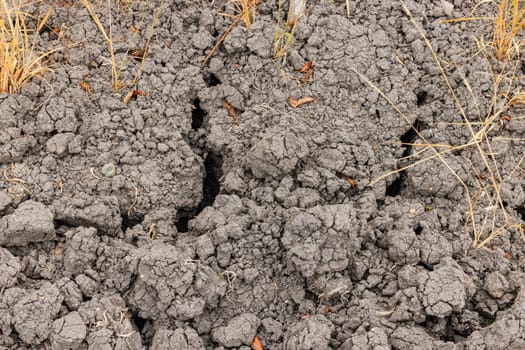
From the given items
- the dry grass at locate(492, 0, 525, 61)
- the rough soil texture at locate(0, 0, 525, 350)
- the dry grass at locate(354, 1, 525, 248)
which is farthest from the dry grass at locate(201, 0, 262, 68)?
the dry grass at locate(492, 0, 525, 61)

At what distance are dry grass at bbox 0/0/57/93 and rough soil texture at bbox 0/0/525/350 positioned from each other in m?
0.06

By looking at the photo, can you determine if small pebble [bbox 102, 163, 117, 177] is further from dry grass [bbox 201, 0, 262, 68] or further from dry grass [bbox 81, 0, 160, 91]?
dry grass [bbox 201, 0, 262, 68]

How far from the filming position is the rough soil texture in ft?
8.21

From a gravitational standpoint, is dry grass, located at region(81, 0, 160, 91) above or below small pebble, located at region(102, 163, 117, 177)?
above

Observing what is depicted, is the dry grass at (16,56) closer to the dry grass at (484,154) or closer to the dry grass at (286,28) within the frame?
the dry grass at (286,28)

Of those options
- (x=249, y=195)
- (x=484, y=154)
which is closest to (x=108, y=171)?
(x=249, y=195)

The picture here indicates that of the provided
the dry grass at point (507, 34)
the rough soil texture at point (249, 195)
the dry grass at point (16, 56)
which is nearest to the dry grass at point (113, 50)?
the rough soil texture at point (249, 195)

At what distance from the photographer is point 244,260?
262 cm

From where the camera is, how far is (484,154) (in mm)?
2885

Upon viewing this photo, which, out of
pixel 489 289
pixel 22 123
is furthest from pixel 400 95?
pixel 22 123

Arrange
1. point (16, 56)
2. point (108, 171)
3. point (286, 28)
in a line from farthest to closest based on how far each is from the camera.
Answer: point (286, 28), point (16, 56), point (108, 171)

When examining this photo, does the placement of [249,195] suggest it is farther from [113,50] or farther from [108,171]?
[113,50]

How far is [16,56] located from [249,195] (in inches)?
46.6

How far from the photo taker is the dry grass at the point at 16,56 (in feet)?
9.02
